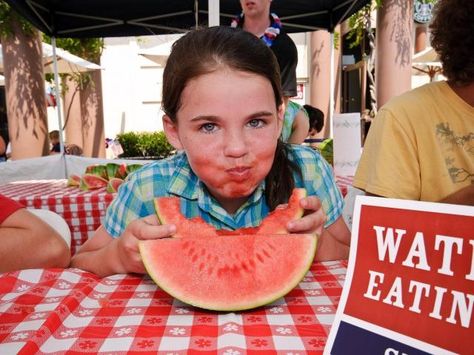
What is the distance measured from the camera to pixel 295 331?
2.27 feet

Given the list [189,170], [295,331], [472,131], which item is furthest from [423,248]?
[472,131]

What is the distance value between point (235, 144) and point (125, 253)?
0.39 metres

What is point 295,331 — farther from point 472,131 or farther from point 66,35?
point 66,35

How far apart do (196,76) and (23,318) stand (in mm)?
608

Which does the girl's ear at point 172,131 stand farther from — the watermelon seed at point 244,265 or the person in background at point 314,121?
the person in background at point 314,121

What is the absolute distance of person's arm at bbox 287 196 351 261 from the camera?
891mm

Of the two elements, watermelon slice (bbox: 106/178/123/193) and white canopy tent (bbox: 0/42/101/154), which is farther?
white canopy tent (bbox: 0/42/101/154)

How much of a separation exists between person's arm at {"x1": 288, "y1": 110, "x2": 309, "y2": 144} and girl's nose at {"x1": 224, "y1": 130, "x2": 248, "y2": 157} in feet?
6.75

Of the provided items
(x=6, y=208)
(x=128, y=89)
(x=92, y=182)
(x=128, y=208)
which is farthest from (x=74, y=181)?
(x=128, y=89)

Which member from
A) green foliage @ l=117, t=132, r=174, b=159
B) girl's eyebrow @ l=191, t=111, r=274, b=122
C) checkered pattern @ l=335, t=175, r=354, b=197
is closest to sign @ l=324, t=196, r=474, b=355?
girl's eyebrow @ l=191, t=111, r=274, b=122

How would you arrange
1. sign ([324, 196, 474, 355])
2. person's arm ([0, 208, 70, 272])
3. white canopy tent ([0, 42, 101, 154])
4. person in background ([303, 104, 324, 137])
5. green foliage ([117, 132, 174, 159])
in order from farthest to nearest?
green foliage ([117, 132, 174, 159]) < white canopy tent ([0, 42, 101, 154]) < person in background ([303, 104, 324, 137]) < person's arm ([0, 208, 70, 272]) < sign ([324, 196, 474, 355])

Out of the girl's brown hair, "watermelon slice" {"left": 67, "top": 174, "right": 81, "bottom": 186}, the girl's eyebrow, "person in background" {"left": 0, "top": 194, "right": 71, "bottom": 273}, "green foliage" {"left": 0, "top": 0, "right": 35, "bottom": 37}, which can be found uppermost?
"green foliage" {"left": 0, "top": 0, "right": 35, "bottom": 37}

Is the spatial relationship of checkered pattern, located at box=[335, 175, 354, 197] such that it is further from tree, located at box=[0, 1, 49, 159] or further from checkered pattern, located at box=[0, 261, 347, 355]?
tree, located at box=[0, 1, 49, 159]

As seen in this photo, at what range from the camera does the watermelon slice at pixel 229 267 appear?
0.79m
